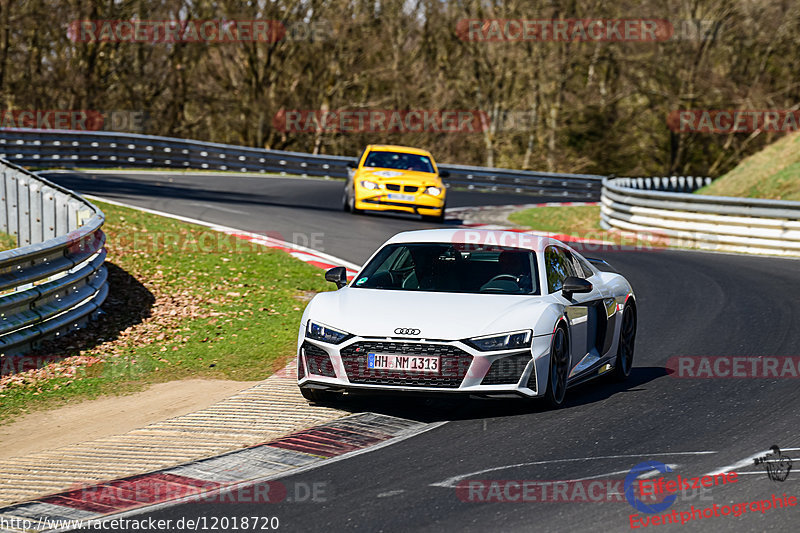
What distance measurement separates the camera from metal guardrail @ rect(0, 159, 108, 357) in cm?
1020

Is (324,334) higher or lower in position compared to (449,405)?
higher

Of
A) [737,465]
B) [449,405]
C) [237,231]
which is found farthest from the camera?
[237,231]

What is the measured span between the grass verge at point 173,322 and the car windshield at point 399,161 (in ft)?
21.1

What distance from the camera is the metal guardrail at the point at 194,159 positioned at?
107 feet

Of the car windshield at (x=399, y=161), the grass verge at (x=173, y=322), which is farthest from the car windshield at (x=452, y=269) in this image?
the car windshield at (x=399, y=161)

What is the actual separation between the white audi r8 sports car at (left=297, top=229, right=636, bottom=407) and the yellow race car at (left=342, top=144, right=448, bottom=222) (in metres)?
14.2

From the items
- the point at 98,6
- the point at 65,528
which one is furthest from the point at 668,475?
the point at 98,6

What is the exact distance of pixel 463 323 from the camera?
26.2ft

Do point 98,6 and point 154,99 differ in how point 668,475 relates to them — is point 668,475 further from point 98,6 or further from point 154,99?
point 154,99

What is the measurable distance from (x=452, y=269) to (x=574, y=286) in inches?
40.2

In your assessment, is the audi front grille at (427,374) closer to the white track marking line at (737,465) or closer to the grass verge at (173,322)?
the white track marking line at (737,465)

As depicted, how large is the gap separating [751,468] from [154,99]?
151 feet

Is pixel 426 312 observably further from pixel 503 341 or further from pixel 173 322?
pixel 173 322

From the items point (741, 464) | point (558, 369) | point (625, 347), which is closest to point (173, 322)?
point (625, 347)
